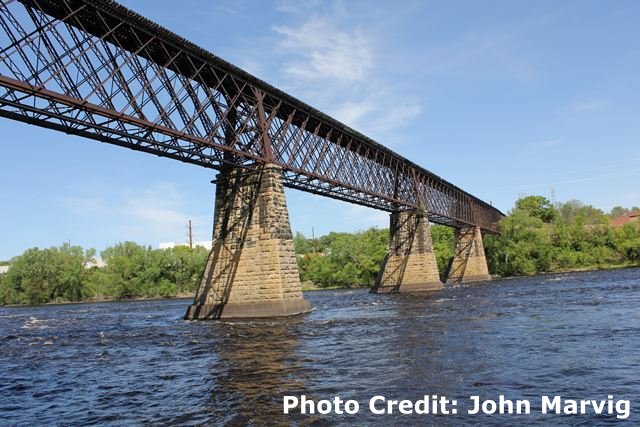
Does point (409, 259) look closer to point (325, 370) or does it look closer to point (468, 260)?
point (468, 260)

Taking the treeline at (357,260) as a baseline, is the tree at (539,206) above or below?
above

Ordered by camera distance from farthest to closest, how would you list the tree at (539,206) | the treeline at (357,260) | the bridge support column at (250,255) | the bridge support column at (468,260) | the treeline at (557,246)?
the tree at (539,206)
the treeline at (357,260)
the treeline at (557,246)
the bridge support column at (468,260)
the bridge support column at (250,255)

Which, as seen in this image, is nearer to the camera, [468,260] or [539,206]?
[468,260]

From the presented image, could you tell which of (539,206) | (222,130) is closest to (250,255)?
(222,130)

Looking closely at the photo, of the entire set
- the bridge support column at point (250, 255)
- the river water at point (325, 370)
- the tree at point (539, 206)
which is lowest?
the river water at point (325, 370)

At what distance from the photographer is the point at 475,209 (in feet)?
289

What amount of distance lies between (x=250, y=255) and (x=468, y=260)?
58.5 meters

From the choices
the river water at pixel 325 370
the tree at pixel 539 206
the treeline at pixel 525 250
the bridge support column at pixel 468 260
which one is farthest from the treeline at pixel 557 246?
the river water at pixel 325 370

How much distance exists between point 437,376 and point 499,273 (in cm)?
9116

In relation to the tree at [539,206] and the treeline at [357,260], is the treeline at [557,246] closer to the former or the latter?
the treeline at [357,260]

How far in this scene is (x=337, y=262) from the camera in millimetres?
104438

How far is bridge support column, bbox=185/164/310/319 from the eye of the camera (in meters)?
29.2

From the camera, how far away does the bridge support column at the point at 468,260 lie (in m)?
81.0

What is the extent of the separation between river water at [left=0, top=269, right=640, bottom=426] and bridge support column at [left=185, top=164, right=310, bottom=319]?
636cm
